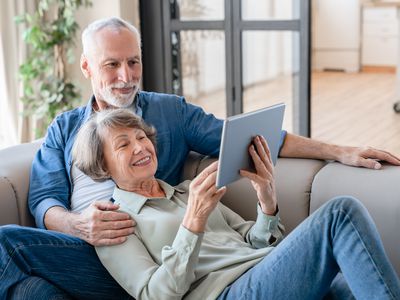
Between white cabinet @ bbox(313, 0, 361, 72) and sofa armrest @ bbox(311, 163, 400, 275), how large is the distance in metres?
6.11

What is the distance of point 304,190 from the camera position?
85.6 inches

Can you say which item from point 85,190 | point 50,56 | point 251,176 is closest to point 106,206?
point 85,190

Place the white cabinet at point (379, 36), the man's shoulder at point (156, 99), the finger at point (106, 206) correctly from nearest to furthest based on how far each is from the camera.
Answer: the finger at point (106, 206) → the man's shoulder at point (156, 99) → the white cabinet at point (379, 36)

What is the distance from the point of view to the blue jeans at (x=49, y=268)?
1.76 metres

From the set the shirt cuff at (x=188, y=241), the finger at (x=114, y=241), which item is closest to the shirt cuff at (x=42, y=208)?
the finger at (x=114, y=241)

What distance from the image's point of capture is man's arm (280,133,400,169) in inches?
84.6

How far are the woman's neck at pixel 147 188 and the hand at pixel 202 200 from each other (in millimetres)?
292

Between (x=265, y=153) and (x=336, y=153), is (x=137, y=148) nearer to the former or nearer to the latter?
(x=265, y=153)

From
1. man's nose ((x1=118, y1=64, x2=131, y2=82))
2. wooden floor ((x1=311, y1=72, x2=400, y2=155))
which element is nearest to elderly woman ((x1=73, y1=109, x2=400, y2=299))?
man's nose ((x1=118, y1=64, x2=131, y2=82))

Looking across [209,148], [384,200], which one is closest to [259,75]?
[209,148]

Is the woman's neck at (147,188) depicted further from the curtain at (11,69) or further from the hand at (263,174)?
the curtain at (11,69)

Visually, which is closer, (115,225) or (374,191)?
(115,225)

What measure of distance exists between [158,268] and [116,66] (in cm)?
79

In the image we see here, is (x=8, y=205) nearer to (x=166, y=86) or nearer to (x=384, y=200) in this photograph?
(x=384, y=200)
